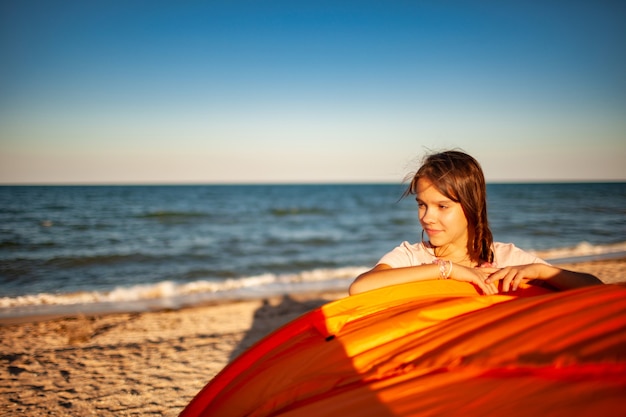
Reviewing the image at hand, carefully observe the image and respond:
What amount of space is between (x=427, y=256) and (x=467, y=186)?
1.93ft

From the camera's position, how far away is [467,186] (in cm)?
256

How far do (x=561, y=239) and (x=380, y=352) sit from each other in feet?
55.8

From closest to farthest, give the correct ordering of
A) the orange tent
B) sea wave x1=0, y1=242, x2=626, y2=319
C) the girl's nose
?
the orange tent → the girl's nose → sea wave x1=0, y1=242, x2=626, y2=319

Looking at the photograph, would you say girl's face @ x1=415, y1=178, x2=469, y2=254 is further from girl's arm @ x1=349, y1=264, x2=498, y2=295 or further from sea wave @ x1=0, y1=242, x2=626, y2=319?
sea wave @ x1=0, y1=242, x2=626, y2=319

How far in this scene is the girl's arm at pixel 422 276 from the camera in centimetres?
220

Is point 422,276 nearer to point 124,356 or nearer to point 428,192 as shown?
point 428,192

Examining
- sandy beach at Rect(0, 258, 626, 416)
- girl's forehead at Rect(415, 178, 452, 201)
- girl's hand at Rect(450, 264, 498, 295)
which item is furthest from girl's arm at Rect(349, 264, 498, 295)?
sandy beach at Rect(0, 258, 626, 416)

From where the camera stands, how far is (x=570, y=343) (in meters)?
1.23

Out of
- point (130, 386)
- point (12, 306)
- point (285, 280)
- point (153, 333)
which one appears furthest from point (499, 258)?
point (12, 306)

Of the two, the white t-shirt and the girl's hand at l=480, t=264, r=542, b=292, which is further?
the white t-shirt

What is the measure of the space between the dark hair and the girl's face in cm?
4

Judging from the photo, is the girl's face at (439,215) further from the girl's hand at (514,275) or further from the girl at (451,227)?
the girl's hand at (514,275)

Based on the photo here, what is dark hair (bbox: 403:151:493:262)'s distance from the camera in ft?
8.30

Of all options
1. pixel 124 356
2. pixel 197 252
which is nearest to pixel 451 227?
pixel 124 356
